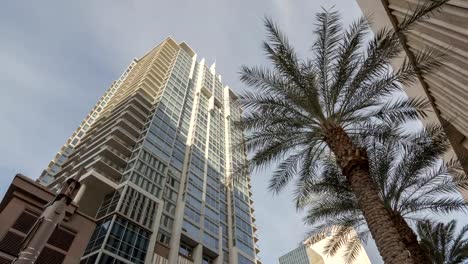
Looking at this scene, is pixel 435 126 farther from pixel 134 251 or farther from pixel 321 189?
pixel 134 251

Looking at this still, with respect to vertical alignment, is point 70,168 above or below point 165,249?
above

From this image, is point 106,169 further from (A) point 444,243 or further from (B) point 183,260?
(A) point 444,243

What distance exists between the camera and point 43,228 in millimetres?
4168

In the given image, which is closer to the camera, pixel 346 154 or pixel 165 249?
pixel 346 154

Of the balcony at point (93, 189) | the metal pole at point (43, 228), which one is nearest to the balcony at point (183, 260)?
the balcony at point (93, 189)

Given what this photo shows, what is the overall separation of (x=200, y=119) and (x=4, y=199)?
39455mm

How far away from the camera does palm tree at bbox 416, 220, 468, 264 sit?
15078mm

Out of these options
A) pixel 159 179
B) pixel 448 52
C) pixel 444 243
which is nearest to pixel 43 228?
pixel 448 52

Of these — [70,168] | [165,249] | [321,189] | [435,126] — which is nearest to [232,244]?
[165,249]

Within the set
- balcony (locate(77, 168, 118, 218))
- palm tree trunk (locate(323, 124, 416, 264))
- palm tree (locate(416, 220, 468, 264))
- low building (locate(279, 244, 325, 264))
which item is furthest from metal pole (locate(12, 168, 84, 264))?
low building (locate(279, 244, 325, 264))

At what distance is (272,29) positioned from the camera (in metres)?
11.0

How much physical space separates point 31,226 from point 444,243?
25.2 m

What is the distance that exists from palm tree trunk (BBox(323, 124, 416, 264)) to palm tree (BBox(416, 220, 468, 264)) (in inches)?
335

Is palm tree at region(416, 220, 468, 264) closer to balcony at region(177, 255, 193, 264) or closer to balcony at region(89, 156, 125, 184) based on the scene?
balcony at region(177, 255, 193, 264)
